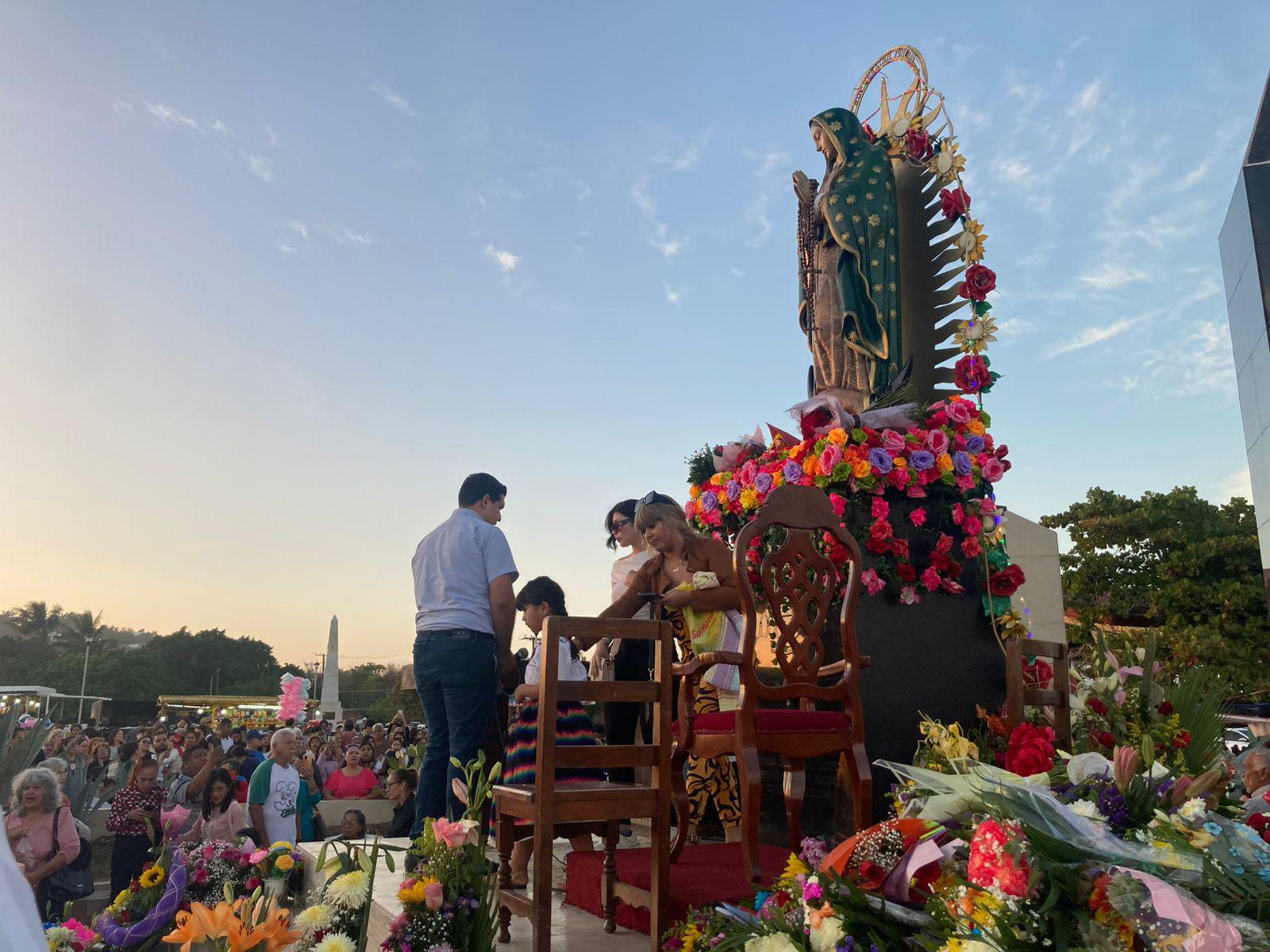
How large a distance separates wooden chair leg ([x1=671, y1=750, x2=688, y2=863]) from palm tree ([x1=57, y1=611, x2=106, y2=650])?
7225 cm

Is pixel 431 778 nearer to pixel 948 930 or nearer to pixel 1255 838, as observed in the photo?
pixel 948 930

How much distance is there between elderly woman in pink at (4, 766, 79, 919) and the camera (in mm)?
6633

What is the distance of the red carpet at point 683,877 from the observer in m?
3.48

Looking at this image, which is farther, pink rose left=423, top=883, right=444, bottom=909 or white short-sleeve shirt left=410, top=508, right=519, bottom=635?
white short-sleeve shirt left=410, top=508, right=519, bottom=635

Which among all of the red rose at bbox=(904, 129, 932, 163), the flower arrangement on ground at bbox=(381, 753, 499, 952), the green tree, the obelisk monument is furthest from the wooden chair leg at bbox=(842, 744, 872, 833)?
the obelisk monument

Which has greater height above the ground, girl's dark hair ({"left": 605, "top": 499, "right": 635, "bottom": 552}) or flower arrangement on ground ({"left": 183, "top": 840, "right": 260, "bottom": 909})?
girl's dark hair ({"left": 605, "top": 499, "right": 635, "bottom": 552})

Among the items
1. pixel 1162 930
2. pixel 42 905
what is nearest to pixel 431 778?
pixel 1162 930

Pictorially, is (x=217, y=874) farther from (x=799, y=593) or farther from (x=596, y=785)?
(x=799, y=593)

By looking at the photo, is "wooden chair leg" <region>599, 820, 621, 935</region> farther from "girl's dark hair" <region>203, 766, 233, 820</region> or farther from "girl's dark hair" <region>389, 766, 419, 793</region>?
"girl's dark hair" <region>389, 766, 419, 793</region>

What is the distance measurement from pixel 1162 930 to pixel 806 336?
6.60m

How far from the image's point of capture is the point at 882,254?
7383 millimetres

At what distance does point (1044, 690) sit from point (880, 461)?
1575 mm

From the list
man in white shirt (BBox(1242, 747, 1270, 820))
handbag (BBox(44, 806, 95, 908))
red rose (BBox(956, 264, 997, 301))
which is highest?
red rose (BBox(956, 264, 997, 301))

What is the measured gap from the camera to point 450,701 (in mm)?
4512
